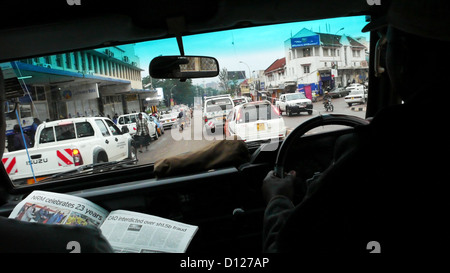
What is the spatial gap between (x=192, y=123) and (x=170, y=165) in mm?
513

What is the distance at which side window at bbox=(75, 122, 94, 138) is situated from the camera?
2935mm

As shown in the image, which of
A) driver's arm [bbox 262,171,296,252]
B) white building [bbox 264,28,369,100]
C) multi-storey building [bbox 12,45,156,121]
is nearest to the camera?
driver's arm [bbox 262,171,296,252]

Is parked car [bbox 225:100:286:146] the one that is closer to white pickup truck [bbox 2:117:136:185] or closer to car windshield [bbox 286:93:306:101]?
car windshield [bbox 286:93:306:101]

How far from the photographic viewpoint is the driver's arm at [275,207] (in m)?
1.29

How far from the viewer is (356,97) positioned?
3.01m

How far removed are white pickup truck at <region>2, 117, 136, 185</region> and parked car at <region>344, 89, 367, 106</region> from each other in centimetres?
190

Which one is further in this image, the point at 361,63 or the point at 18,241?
the point at 361,63

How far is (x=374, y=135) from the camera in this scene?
3.43 ft

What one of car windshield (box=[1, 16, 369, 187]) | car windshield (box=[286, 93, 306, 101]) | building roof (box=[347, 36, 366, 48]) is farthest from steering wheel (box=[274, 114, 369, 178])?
building roof (box=[347, 36, 366, 48])

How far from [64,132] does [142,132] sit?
658mm
